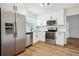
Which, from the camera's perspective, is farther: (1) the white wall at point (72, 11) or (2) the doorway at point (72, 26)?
(2) the doorway at point (72, 26)

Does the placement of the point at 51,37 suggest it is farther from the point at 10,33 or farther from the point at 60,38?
the point at 10,33

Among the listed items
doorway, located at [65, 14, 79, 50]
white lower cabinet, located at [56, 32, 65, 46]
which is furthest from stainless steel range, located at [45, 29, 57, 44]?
doorway, located at [65, 14, 79, 50]

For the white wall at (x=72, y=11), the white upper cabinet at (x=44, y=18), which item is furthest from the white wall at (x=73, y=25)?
the white upper cabinet at (x=44, y=18)

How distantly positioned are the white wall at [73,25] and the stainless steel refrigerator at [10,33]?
6.15 metres

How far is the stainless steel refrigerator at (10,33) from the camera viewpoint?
225cm

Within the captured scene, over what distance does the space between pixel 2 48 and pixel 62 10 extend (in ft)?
12.5

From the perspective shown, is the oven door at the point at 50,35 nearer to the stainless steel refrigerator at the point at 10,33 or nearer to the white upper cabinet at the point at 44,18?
the white upper cabinet at the point at 44,18

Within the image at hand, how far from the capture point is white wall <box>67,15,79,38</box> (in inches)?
302

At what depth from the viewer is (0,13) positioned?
220 centimetres

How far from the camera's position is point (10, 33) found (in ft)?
8.34

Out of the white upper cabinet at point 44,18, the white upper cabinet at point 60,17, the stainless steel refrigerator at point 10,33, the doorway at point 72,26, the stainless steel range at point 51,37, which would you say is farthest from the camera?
the doorway at point 72,26

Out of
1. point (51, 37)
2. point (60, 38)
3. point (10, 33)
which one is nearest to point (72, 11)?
point (60, 38)

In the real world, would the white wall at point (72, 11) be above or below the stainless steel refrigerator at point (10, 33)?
above

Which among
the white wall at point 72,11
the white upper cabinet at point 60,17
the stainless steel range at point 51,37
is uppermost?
the white wall at point 72,11
